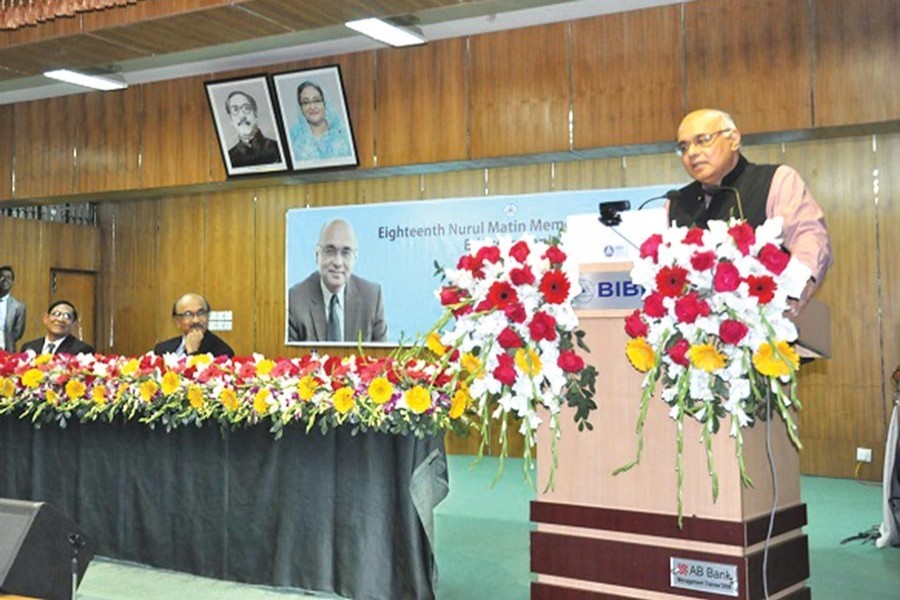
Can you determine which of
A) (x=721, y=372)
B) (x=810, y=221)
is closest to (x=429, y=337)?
(x=721, y=372)

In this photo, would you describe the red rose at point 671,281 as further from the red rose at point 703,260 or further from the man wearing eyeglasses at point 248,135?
the man wearing eyeglasses at point 248,135

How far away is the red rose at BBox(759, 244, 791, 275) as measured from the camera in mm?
1976

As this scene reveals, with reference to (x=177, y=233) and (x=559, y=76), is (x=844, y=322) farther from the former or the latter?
(x=177, y=233)

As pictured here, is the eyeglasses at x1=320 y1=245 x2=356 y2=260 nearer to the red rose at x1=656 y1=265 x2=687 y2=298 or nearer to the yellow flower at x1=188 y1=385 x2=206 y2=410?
the yellow flower at x1=188 y1=385 x2=206 y2=410

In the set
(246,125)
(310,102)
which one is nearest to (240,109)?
(246,125)

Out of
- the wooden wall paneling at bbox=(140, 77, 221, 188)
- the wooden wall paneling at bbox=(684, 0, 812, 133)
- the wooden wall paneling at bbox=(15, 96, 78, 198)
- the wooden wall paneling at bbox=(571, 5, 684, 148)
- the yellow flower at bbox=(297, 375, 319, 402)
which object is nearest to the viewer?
the yellow flower at bbox=(297, 375, 319, 402)

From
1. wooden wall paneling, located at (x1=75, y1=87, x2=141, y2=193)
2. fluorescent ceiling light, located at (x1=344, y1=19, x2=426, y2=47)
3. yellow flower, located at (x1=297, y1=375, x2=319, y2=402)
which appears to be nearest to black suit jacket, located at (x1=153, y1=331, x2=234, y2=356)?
yellow flower, located at (x1=297, y1=375, x2=319, y2=402)

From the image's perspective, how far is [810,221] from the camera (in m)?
2.44

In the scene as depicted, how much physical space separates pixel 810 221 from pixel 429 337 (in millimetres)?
1133

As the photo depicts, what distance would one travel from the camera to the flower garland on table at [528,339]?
2.26 metres

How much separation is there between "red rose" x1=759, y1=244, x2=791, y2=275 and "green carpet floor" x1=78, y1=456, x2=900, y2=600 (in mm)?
1776

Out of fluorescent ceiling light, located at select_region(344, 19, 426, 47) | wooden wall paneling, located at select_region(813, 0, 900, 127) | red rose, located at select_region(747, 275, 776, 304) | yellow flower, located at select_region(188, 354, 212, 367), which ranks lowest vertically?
yellow flower, located at select_region(188, 354, 212, 367)

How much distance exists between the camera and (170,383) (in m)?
4.04

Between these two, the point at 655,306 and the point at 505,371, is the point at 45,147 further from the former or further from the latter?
the point at 655,306
